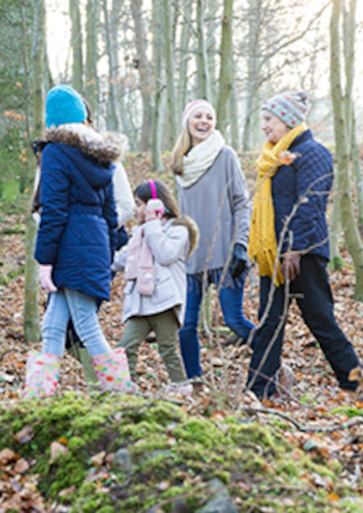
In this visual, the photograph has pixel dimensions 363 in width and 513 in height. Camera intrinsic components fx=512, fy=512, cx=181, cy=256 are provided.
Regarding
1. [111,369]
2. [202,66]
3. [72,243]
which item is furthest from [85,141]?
[202,66]

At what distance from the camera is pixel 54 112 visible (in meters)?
3.50

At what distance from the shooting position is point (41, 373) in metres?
3.19

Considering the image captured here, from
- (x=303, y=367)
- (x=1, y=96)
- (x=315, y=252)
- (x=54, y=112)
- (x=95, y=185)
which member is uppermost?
(x=1, y=96)

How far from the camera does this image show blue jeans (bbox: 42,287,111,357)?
10.9 ft

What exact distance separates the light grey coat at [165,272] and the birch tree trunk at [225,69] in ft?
8.06

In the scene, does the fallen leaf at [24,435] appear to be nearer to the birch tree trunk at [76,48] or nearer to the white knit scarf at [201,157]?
the white knit scarf at [201,157]

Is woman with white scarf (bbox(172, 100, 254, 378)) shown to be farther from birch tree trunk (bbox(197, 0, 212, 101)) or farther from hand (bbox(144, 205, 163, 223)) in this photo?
birch tree trunk (bbox(197, 0, 212, 101))

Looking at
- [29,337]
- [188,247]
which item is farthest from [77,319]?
[29,337]

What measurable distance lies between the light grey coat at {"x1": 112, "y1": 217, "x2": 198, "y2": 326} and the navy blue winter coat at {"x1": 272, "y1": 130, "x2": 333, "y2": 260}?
2.52 ft

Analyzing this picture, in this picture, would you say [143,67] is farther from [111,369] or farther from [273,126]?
[111,369]

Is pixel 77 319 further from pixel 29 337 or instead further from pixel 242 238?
pixel 29 337

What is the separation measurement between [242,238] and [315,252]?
2.38 ft

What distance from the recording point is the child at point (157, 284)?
12.7ft

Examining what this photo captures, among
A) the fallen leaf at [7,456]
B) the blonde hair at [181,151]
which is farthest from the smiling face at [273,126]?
the fallen leaf at [7,456]
